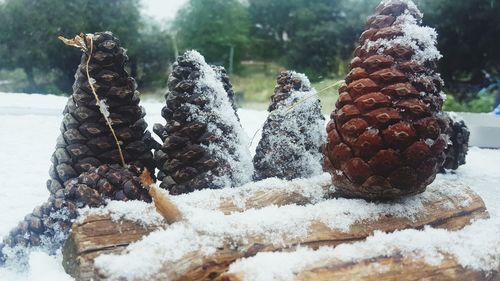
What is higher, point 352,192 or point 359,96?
point 359,96

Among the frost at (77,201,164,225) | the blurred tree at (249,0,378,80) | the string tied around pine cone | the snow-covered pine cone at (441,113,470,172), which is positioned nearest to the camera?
the frost at (77,201,164,225)

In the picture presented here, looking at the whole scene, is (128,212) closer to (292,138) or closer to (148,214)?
(148,214)

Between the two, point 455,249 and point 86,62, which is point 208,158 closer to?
point 86,62

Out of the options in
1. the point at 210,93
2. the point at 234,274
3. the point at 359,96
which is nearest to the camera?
the point at 234,274

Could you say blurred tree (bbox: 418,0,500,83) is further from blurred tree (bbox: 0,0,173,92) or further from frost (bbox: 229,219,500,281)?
frost (bbox: 229,219,500,281)

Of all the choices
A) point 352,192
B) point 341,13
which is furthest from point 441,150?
point 341,13

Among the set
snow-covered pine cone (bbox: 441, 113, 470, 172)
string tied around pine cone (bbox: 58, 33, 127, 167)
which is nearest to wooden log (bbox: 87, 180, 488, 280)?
string tied around pine cone (bbox: 58, 33, 127, 167)

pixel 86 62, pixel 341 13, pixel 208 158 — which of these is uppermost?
pixel 341 13

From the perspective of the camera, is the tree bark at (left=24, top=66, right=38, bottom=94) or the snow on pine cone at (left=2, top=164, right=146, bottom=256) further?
the tree bark at (left=24, top=66, right=38, bottom=94)
